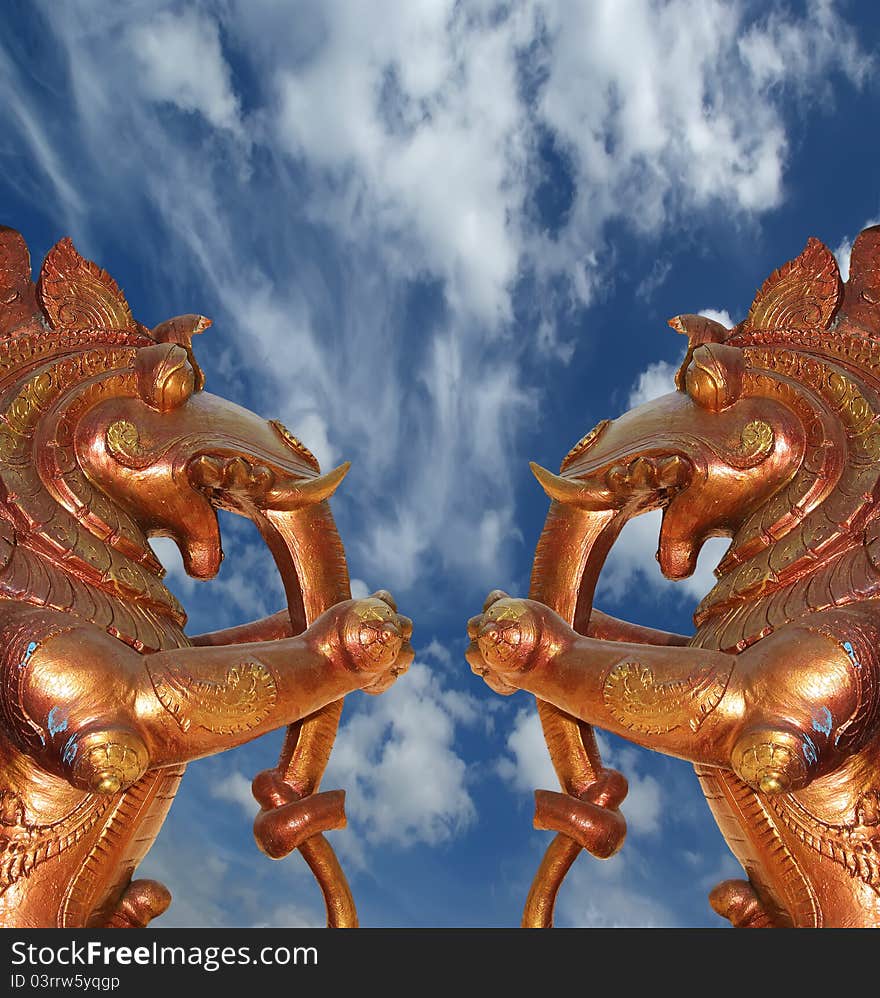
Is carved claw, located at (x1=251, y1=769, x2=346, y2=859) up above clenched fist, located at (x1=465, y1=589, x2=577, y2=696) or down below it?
below

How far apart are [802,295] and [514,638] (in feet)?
4.12

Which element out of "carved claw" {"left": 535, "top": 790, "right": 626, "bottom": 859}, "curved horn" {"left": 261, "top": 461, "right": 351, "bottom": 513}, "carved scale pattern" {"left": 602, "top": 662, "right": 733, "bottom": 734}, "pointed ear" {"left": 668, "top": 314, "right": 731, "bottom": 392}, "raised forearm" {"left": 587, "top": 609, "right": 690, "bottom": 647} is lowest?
"carved claw" {"left": 535, "top": 790, "right": 626, "bottom": 859}

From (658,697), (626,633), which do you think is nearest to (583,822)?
(658,697)

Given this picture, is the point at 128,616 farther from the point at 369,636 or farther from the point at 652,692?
the point at 652,692

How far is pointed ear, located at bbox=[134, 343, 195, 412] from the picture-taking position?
2479 mm

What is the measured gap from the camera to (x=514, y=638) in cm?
207

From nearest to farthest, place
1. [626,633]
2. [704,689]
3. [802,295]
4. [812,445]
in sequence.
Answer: [704,689], [812,445], [626,633], [802,295]

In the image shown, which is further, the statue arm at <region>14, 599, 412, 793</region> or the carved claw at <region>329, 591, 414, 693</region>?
the carved claw at <region>329, 591, 414, 693</region>

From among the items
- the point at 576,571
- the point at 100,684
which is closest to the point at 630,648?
the point at 576,571

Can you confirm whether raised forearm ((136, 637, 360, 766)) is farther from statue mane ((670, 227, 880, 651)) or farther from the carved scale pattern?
statue mane ((670, 227, 880, 651))

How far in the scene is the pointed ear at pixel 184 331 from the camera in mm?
2654

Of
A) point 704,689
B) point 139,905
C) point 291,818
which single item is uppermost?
point 704,689

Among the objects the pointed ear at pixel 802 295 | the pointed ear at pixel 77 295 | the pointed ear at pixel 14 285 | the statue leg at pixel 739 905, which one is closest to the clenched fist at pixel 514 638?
the statue leg at pixel 739 905

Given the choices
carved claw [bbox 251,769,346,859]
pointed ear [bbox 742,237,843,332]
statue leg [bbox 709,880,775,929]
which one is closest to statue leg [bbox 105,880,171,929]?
carved claw [bbox 251,769,346,859]
